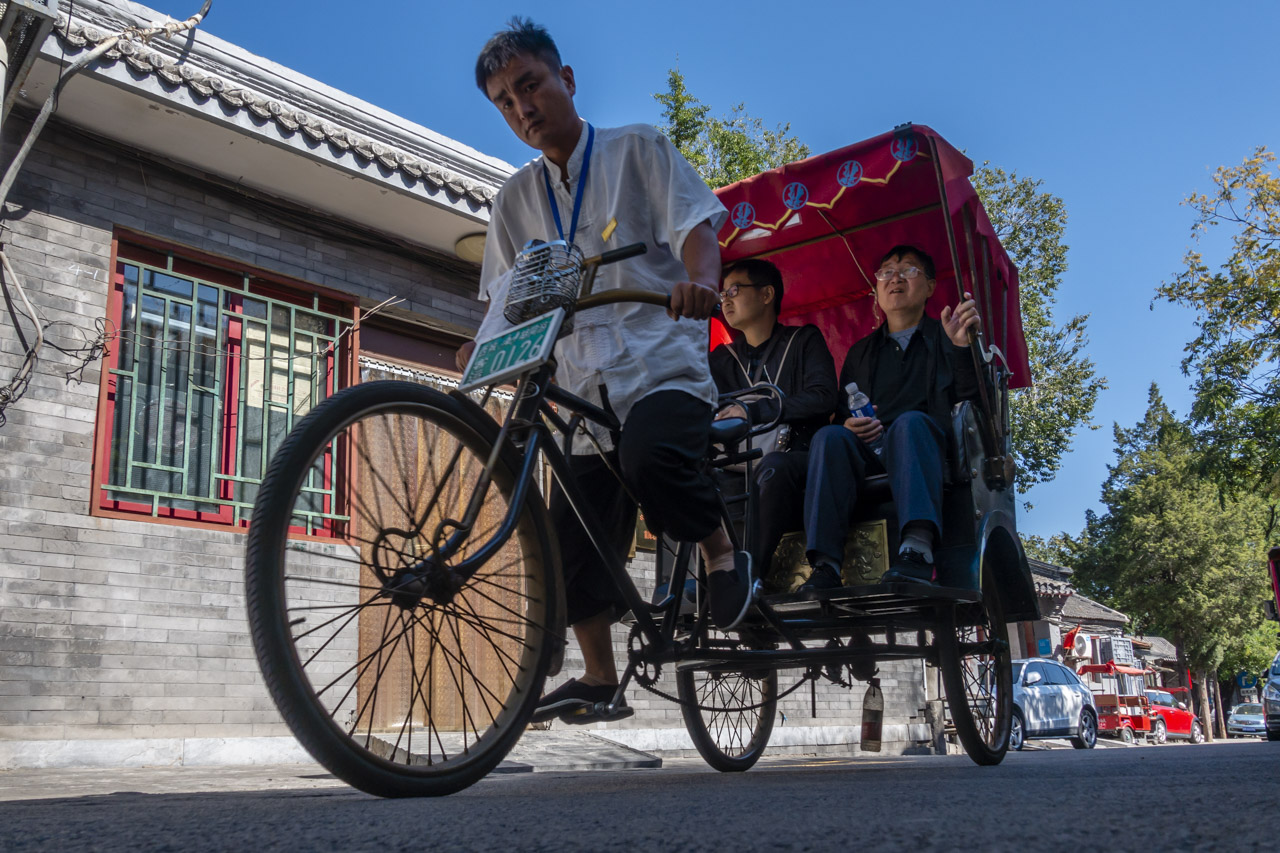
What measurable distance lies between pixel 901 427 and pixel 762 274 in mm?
1319

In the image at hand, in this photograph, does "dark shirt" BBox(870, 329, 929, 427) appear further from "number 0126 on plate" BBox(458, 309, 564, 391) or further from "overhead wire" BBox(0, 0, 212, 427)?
"overhead wire" BBox(0, 0, 212, 427)

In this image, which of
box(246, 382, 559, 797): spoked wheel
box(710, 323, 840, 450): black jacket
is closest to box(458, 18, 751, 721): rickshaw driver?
box(246, 382, 559, 797): spoked wheel

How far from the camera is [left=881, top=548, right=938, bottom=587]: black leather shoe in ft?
11.9

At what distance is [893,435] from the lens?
3.95 meters

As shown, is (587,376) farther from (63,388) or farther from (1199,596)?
(1199,596)

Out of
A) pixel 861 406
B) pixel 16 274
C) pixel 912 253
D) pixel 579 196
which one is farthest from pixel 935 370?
pixel 16 274

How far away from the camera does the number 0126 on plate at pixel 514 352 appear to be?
252cm

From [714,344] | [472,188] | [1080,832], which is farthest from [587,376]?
[472,188]

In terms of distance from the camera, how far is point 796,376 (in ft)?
15.1

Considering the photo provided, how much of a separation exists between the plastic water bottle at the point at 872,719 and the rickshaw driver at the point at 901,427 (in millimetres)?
1422

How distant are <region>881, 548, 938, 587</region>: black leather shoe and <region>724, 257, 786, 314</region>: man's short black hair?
1598 millimetres

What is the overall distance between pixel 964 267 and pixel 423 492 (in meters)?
3.47

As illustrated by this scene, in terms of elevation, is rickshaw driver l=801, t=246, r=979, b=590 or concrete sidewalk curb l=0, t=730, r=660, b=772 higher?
rickshaw driver l=801, t=246, r=979, b=590

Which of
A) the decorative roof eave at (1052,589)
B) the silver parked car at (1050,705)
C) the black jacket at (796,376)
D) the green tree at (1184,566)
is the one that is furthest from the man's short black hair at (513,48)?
the green tree at (1184,566)
